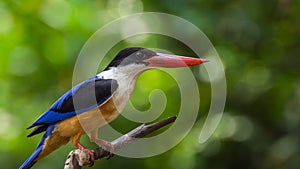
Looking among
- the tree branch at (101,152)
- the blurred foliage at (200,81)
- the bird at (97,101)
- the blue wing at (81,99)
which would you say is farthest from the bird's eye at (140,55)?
the blurred foliage at (200,81)

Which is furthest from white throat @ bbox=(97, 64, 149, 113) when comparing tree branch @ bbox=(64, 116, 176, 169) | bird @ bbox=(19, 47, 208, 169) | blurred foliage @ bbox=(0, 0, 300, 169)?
blurred foliage @ bbox=(0, 0, 300, 169)

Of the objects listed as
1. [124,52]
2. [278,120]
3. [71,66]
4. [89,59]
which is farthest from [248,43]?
[124,52]

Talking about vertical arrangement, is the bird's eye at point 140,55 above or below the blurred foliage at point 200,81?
below

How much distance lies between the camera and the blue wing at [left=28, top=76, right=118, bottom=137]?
2449mm

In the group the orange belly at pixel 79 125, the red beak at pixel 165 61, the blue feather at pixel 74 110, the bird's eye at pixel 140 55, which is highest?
the bird's eye at pixel 140 55

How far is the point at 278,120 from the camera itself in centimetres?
476

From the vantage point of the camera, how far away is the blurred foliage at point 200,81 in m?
4.47

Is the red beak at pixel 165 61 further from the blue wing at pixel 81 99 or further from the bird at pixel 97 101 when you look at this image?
the blue wing at pixel 81 99

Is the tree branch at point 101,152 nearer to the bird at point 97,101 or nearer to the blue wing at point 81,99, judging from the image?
the bird at point 97,101

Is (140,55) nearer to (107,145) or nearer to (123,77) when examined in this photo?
(123,77)

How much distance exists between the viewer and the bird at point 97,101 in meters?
2.43

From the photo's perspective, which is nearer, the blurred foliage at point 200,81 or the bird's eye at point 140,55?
the bird's eye at point 140,55

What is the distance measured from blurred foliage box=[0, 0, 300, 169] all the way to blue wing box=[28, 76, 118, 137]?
163 centimetres

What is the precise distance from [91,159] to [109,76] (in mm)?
331
